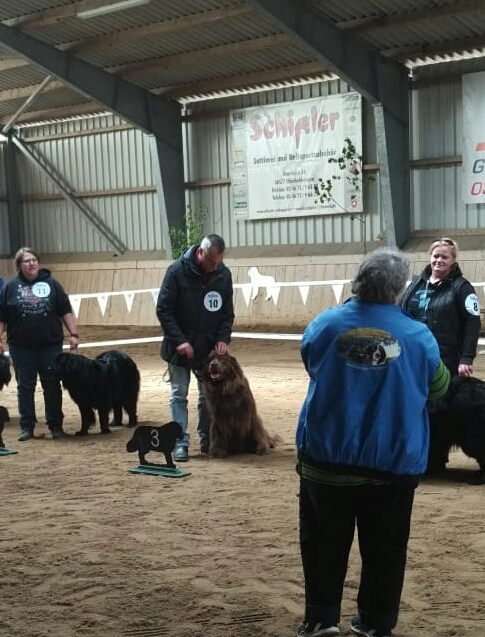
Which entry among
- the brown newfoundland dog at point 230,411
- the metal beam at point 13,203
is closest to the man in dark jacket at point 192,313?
the brown newfoundland dog at point 230,411

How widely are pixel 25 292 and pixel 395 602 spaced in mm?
5404

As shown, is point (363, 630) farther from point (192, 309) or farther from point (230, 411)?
point (192, 309)

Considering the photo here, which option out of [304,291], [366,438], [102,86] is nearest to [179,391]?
[366,438]

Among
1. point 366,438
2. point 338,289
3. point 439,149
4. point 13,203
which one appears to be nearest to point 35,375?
point 366,438

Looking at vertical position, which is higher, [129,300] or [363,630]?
[129,300]

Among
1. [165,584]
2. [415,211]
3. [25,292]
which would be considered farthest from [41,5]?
[165,584]

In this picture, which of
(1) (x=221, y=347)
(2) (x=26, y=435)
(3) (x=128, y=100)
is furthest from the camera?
(3) (x=128, y=100)

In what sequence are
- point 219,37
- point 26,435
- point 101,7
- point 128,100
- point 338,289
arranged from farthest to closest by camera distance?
point 128,100 → point 219,37 → point 338,289 → point 101,7 → point 26,435

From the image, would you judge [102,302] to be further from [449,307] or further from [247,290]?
[449,307]

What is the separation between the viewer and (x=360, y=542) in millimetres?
3357

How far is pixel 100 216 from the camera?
2233 centimetres

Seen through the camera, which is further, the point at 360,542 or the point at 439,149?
the point at 439,149

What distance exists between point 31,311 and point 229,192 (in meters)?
12.5

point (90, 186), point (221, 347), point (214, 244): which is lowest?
point (221, 347)
